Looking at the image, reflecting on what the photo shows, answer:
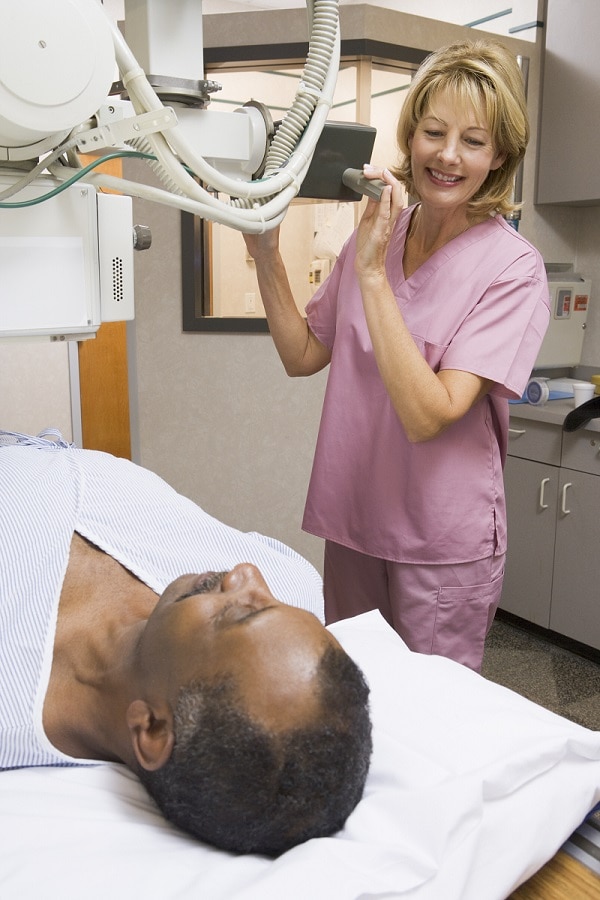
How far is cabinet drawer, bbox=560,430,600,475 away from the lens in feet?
8.66

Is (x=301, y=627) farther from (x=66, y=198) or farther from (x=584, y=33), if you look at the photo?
(x=584, y=33)

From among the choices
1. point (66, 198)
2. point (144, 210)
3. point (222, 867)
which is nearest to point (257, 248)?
point (66, 198)

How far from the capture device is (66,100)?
0.79m

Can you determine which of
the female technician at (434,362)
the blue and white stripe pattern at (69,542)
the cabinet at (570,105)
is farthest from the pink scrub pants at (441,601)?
the cabinet at (570,105)

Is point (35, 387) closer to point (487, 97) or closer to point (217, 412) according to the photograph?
point (217, 412)

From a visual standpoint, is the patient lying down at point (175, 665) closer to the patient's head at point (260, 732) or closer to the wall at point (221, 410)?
the patient's head at point (260, 732)

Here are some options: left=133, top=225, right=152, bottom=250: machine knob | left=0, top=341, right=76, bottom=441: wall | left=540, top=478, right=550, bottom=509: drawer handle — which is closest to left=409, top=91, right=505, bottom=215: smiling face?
left=133, top=225, right=152, bottom=250: machine knob

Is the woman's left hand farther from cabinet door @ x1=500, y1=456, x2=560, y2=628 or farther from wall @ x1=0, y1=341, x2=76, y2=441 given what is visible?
wall @ x1=0, y1=341, x2=76, y2=441

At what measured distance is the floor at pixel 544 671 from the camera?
249cm

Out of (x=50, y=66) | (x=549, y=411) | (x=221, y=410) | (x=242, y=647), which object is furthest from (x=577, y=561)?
(x=50, y=66)

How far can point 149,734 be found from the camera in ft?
2.91

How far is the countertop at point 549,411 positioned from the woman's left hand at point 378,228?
1433mm

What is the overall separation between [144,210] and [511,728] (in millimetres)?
2251

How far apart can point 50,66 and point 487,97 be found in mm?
806
